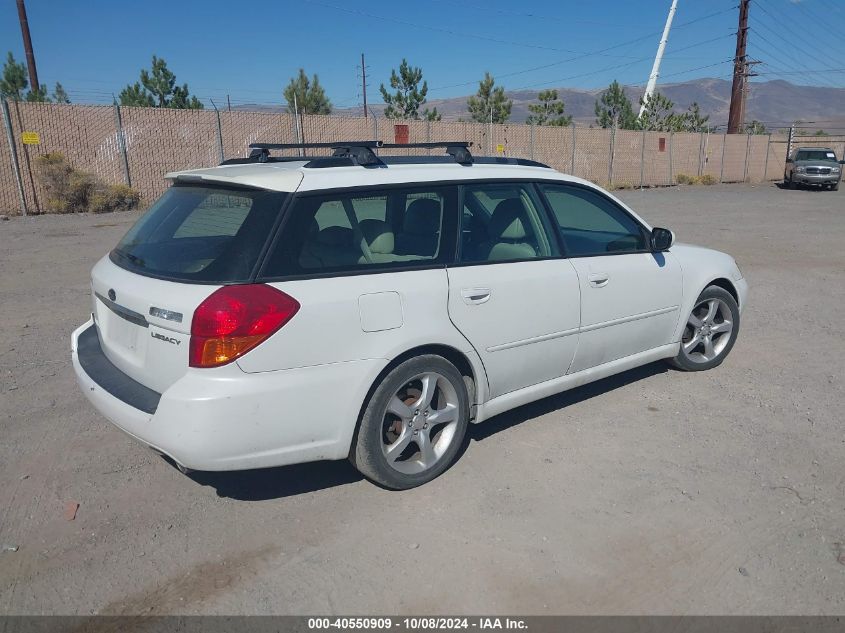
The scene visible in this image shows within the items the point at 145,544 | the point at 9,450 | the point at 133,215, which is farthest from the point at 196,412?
the point at 133,215

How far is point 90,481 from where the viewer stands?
365cm

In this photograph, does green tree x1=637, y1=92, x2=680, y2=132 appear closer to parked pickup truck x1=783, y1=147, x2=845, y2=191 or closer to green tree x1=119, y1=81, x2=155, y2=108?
parked pickup truck x1=783, y1=147, x2=845, y2=191

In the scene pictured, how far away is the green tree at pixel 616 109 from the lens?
4412 centimetres

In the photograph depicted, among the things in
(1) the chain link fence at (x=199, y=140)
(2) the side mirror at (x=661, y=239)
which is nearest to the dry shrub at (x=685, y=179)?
(1) the chain link fence at (x=199, y=140)

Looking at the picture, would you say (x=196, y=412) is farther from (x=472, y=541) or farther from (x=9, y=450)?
(x=9, y=450)

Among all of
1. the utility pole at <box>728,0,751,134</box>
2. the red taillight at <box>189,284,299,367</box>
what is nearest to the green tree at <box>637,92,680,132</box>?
the utility pole at <box>728,0,751,134</box>

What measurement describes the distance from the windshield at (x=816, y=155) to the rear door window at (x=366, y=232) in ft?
104

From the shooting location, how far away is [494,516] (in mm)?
3332

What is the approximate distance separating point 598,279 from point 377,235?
1.51 meters

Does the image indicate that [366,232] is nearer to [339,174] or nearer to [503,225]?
[339,174]

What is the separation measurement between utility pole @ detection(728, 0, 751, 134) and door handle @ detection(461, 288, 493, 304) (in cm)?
4950

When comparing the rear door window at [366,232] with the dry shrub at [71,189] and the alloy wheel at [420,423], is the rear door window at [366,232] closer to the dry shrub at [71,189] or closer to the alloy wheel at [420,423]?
the alloy wheel at [420,423]

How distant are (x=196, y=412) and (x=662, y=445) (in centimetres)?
272

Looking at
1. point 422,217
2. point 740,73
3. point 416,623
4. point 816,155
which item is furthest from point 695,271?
point 740,73
